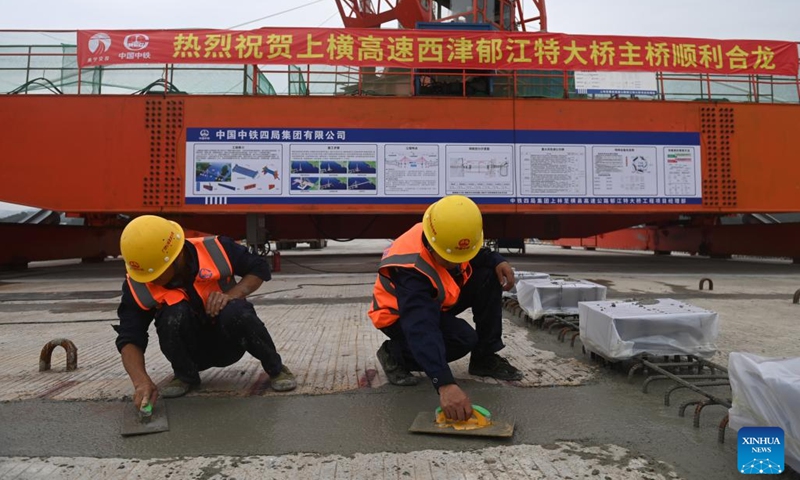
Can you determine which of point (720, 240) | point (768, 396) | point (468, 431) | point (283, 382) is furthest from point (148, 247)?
point (720, 240)

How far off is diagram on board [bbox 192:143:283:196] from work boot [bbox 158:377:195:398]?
673cm

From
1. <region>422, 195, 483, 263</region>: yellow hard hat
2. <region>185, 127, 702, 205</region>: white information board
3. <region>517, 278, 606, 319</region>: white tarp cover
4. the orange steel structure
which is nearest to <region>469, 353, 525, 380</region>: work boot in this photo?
<region>422, 195, 483, 263</region>: yellow hard hat

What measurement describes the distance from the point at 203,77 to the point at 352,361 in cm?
802

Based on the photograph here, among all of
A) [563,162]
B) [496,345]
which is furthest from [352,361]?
[563,162]

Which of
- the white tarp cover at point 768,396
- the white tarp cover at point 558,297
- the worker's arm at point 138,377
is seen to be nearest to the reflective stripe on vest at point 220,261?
the worker's arm at point 138,377

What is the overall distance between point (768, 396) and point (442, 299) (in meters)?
1.32

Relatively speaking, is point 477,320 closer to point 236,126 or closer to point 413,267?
point 413,267

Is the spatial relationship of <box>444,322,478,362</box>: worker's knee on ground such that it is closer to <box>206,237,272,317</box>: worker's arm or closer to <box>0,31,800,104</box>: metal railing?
<box>206,237,272,317</box>: worker's arm

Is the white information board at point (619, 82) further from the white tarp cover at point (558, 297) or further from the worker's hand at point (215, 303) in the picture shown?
the worker's hand at point (215, 303)

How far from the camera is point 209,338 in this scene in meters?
2.62

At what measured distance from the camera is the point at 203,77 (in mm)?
9281

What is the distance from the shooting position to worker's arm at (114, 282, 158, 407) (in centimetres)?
225

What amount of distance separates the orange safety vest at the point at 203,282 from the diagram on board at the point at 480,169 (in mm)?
6930

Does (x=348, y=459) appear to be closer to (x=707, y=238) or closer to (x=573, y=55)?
(x=573, y=55)
